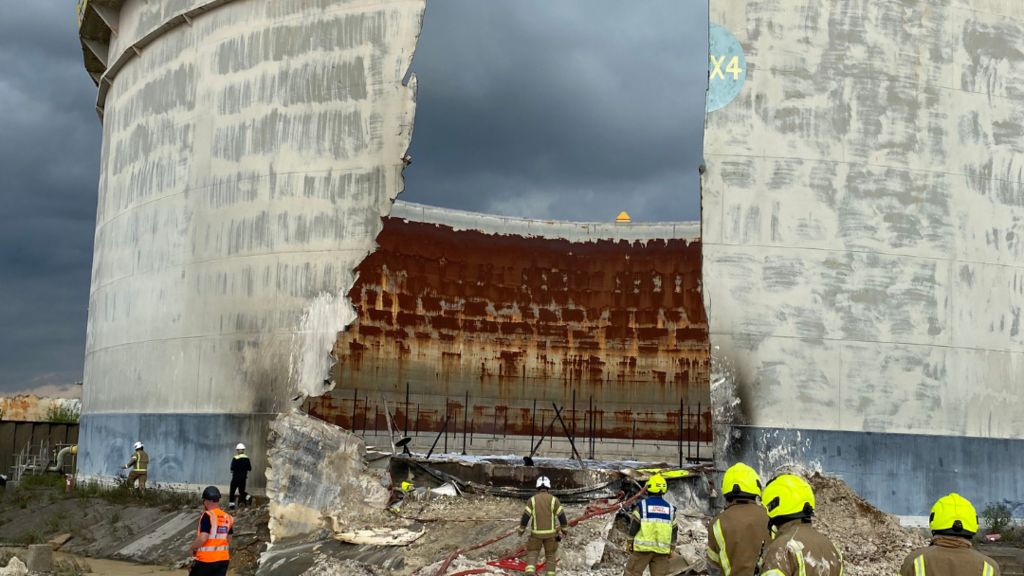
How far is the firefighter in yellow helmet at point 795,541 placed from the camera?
205 inches

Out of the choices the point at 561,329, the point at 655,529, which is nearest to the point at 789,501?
the point at 655,529

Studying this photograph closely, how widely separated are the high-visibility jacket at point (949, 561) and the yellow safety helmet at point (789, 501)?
1.97 ft

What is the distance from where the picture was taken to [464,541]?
1291 centimetres

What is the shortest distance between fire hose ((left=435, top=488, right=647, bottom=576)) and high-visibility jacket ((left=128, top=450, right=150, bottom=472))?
7768mm

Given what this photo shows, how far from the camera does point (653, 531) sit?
9859mm

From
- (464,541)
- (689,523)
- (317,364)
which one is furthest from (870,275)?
(317,364)

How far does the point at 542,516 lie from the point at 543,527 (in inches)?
4.9

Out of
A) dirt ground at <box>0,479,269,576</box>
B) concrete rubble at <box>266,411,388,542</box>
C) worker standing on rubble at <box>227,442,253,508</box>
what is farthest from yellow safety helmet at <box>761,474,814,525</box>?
worker standing on rubble at <box>227,442,253,508</box>

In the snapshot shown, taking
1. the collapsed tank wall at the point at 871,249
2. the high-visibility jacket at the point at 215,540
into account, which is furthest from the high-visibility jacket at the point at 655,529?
the collapsed tank wall at the point at 871,249

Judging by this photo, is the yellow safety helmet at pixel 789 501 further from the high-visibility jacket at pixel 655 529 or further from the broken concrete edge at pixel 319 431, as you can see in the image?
the broken concrete edge at pixel 319 431

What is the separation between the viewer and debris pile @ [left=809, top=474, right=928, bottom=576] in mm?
12773

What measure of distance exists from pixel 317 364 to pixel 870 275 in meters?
8.56

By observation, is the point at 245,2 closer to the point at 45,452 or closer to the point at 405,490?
the point at 405,490

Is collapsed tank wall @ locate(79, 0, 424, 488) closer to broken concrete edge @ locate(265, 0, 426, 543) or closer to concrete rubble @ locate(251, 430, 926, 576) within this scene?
broken concrete edge @ locate(265, 0, 426, 543)
